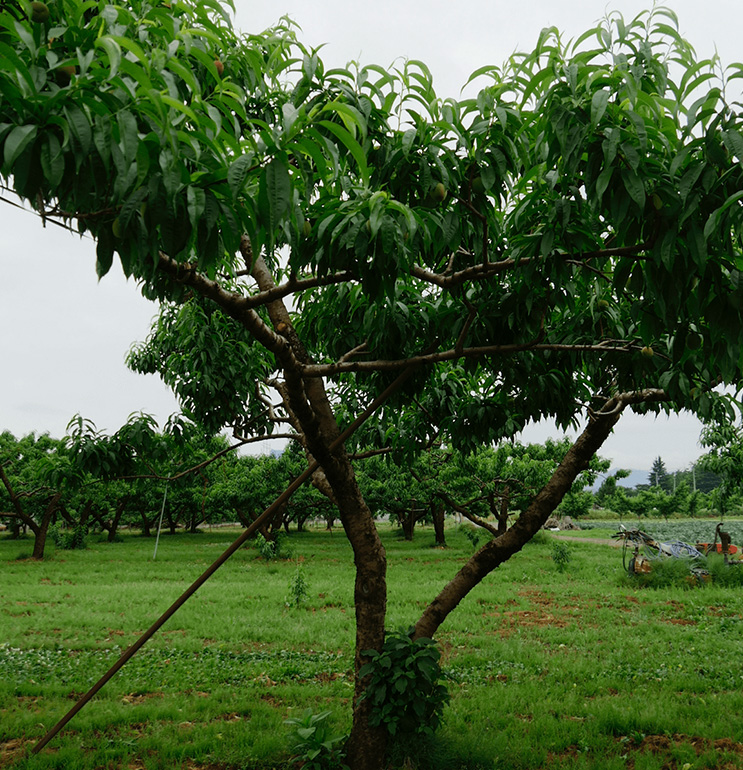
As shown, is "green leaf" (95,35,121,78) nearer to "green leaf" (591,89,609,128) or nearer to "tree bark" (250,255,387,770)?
"green leaf" (591,89,609,128)

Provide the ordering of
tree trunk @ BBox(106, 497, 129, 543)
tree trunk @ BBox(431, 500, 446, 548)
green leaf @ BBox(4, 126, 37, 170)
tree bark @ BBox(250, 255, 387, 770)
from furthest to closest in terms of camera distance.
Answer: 1. tree trunk @ BBox(106, 497, 129, 543)
2. tree trunk @ BBox(431, 500, 446, 548)
3. tree bark @ BBox(250, 255, 387, 770)
4. green leaf @ BBox(4, 126, 37, 170)

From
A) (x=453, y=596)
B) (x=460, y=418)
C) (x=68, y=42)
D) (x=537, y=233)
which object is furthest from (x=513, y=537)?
(x=68, y=42)

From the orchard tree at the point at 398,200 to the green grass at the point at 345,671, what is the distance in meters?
1.63

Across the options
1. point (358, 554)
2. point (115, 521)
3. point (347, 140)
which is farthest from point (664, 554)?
point (115, 521)

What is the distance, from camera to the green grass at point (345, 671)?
4.25 meters

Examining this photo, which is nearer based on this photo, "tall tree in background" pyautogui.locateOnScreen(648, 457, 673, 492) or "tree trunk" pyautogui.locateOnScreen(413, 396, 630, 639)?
"tree trunk" pyautogui.locateOnScreen(413, 396, 630, 639)

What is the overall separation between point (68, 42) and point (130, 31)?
225mm

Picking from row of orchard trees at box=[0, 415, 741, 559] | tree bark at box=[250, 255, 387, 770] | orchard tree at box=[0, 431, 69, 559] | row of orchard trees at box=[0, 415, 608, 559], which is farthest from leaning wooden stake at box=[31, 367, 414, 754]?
orchard tree at box=[0, 431, 69, 559]

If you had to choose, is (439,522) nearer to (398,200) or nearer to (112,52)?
(398,200)

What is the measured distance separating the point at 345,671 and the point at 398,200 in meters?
5.47

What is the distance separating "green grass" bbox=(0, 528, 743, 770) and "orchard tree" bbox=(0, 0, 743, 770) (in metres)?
1.63

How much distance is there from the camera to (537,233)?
2.20 metres

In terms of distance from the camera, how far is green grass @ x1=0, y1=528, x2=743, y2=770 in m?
4.25

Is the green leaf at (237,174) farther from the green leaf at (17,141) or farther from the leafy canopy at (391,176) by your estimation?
the green leaf at (17,141)
